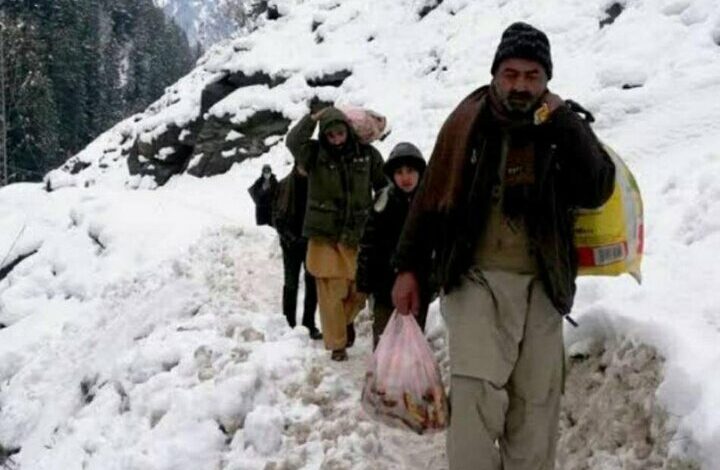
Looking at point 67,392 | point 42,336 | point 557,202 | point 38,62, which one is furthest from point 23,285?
point 38,62

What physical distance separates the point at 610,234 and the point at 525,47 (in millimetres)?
872

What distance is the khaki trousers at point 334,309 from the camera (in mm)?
6574

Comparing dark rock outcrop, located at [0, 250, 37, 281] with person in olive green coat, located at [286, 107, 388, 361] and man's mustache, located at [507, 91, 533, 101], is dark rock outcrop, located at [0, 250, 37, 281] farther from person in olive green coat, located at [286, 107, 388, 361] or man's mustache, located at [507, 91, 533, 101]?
man's mustache, located at [507, 91, 533, 101]

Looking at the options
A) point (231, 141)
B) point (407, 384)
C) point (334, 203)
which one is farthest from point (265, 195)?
point (231, 141)

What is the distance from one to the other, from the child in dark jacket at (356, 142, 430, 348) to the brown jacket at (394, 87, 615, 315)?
1.91 meters

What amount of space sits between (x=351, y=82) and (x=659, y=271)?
46.1 ft

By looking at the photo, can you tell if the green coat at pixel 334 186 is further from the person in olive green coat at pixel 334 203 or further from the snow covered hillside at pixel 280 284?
the snow covered hillside at pixel 280 284

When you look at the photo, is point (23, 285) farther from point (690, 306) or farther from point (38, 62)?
point (38, 62)

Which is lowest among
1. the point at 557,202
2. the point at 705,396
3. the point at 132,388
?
the point at 132,388

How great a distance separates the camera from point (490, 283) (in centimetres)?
328

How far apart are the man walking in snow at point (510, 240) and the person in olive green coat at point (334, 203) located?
307 centimetres

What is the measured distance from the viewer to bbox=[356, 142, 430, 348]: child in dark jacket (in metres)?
5.31

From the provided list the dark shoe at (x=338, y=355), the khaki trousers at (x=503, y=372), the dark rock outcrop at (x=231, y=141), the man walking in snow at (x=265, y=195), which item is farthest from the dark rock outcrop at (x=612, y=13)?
the khaki trousers at (x=503, y=372)

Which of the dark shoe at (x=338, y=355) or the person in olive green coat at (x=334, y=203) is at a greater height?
the person in olive green coat at (x=334, y=203)
